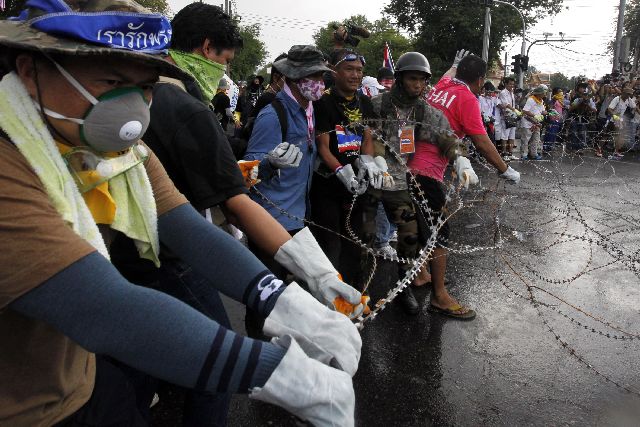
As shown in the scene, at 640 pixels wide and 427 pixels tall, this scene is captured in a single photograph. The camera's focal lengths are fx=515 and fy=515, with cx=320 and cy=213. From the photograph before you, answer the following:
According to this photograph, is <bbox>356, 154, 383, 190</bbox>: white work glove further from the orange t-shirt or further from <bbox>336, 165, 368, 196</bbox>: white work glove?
the orange t-shirt

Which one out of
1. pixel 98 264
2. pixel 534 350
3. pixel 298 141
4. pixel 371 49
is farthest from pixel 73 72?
pixel 371 49

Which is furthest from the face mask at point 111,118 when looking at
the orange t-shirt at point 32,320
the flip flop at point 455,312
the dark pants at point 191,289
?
the flip flop at point 455,312

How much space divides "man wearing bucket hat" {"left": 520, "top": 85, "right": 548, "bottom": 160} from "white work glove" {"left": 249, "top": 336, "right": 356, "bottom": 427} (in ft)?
41.3

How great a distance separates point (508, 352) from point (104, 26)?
3265mm

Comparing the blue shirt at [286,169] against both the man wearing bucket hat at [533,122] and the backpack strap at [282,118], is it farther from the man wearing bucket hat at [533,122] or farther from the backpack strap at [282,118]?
the man wearing bucket hat at [533,122]

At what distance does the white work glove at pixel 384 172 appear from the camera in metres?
3.78

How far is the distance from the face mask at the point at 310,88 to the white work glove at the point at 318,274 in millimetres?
1923

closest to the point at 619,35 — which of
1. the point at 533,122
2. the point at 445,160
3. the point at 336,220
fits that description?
the point at 533,122

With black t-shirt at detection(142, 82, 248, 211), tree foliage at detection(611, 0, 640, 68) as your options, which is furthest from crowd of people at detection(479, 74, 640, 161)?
tree foliage at detection(611, 0, 640, 68)

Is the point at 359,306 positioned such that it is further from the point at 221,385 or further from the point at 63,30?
the point at 63,30

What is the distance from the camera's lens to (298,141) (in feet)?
11.2

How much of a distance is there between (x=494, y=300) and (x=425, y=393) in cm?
169

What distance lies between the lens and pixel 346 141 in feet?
13.5

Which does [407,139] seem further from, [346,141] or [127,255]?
Result: [127,255]
